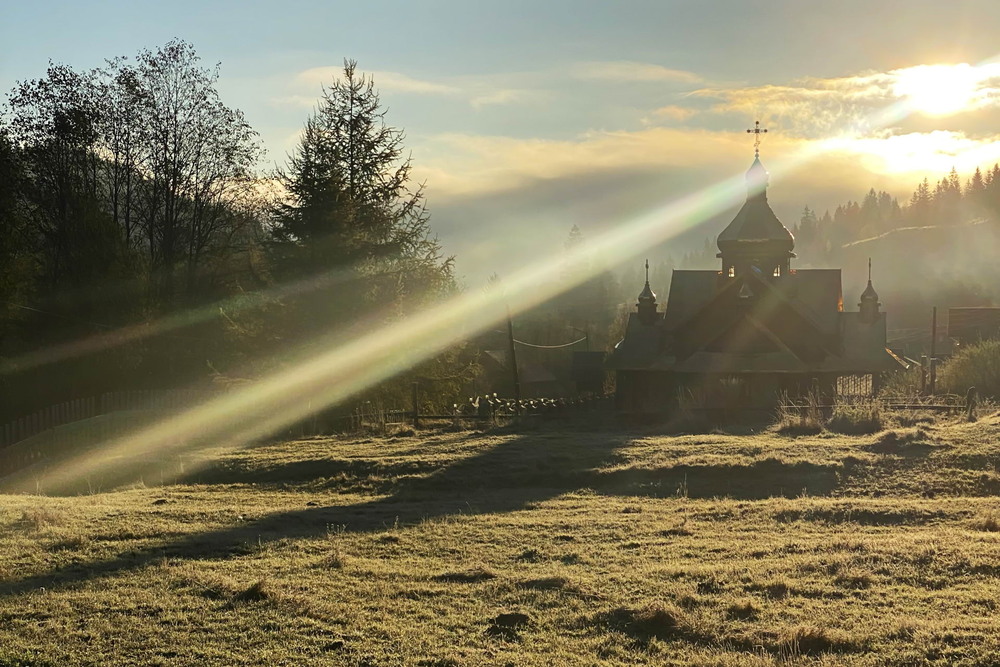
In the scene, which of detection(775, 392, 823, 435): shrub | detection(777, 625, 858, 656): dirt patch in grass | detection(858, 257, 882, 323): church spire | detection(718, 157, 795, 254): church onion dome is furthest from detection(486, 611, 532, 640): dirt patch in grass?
detection(718, 157, 795, 254): church onion dome

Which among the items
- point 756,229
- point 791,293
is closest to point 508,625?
point 791,293

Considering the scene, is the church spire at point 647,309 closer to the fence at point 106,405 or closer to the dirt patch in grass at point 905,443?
the fence at point 106,405

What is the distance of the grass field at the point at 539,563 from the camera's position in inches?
301

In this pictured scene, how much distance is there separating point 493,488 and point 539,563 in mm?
7679

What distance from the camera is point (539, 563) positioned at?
11.2m

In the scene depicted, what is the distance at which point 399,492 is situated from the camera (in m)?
18.5

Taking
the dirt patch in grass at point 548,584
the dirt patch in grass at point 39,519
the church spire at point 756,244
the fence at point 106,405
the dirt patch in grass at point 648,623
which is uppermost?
the church spire at point 756,244

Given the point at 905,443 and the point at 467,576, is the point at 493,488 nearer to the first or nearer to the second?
the point at 467,576

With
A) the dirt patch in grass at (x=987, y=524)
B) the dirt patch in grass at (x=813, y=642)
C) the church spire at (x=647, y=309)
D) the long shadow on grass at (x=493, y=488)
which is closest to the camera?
the dirt patch in grass at (x=813, y=642)

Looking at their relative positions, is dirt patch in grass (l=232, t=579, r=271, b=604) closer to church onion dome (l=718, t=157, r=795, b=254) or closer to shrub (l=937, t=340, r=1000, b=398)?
shrub (l=937, t=340, r=1000, b=398)

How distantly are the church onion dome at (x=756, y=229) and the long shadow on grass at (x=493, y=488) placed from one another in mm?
25432

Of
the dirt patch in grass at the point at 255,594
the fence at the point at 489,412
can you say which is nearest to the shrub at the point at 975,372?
the fence at the point at 489,412

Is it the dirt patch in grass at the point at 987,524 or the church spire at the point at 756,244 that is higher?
the church spire at the point at 756,244

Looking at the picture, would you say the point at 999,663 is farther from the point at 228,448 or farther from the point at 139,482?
the point at 228,448
